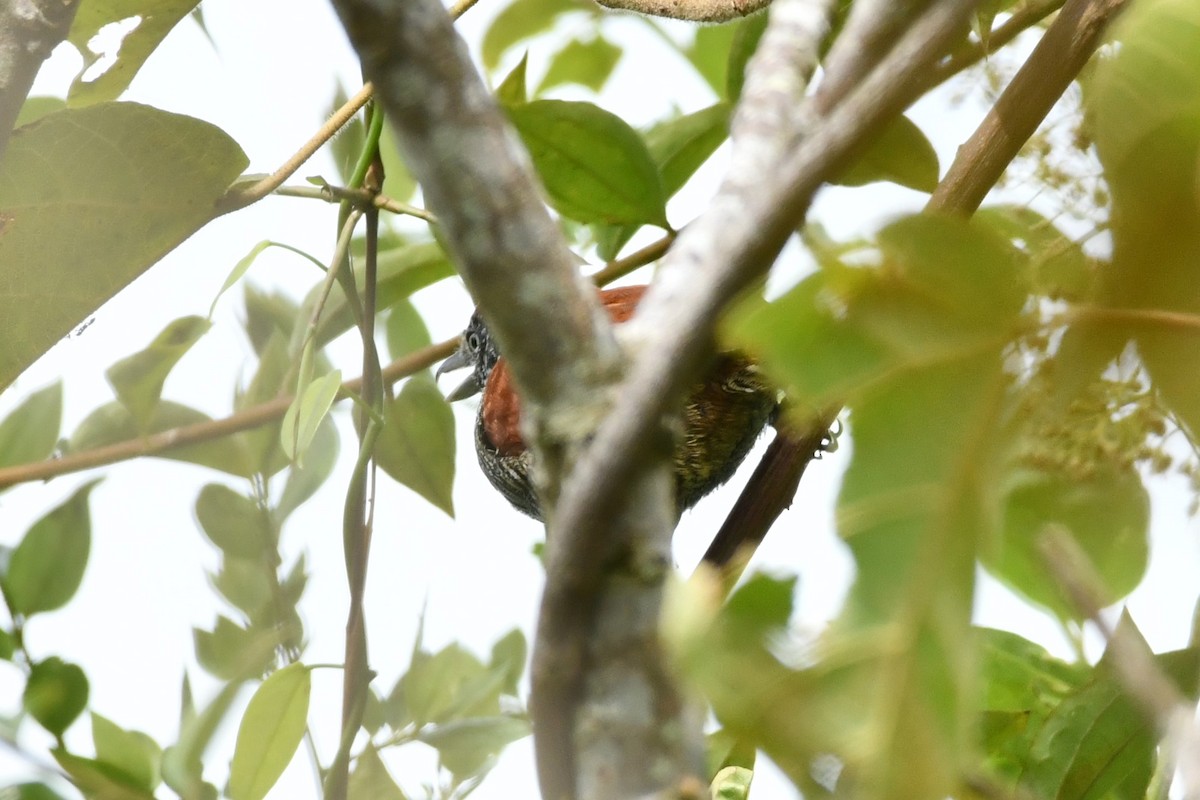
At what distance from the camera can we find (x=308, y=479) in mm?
1390

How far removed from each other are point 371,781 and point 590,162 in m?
0.60

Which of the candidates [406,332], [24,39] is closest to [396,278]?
[406,332]

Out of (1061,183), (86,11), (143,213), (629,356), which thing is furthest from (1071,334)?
(86,11)

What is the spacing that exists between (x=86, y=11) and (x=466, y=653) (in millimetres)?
866

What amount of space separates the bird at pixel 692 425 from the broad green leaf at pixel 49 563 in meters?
0.55

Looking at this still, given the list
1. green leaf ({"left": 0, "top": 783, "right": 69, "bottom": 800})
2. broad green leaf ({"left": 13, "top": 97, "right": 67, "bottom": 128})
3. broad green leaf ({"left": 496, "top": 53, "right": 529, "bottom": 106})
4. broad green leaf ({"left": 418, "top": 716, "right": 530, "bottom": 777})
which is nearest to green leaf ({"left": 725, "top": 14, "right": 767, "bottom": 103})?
broad green leaf ({"left": 496, "top": 53, "right": 529, "bottom": 106})

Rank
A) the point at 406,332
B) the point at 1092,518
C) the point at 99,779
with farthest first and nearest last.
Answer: the point at 406,332 → the point at 99,779 → the point at 1092,518

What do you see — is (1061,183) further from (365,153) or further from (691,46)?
(691,46)

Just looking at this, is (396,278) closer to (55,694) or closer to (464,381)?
(55,694)

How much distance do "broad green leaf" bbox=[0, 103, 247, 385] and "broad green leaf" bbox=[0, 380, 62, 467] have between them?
11.5 inches

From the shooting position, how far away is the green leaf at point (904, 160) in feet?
3.90

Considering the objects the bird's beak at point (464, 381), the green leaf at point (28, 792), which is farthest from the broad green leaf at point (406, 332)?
the green leaf at point (28, 792)

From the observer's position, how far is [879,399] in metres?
0.56

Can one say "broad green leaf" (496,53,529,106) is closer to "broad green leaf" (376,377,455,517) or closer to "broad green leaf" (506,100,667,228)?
"broad green leaf" (506,100,667,228)
